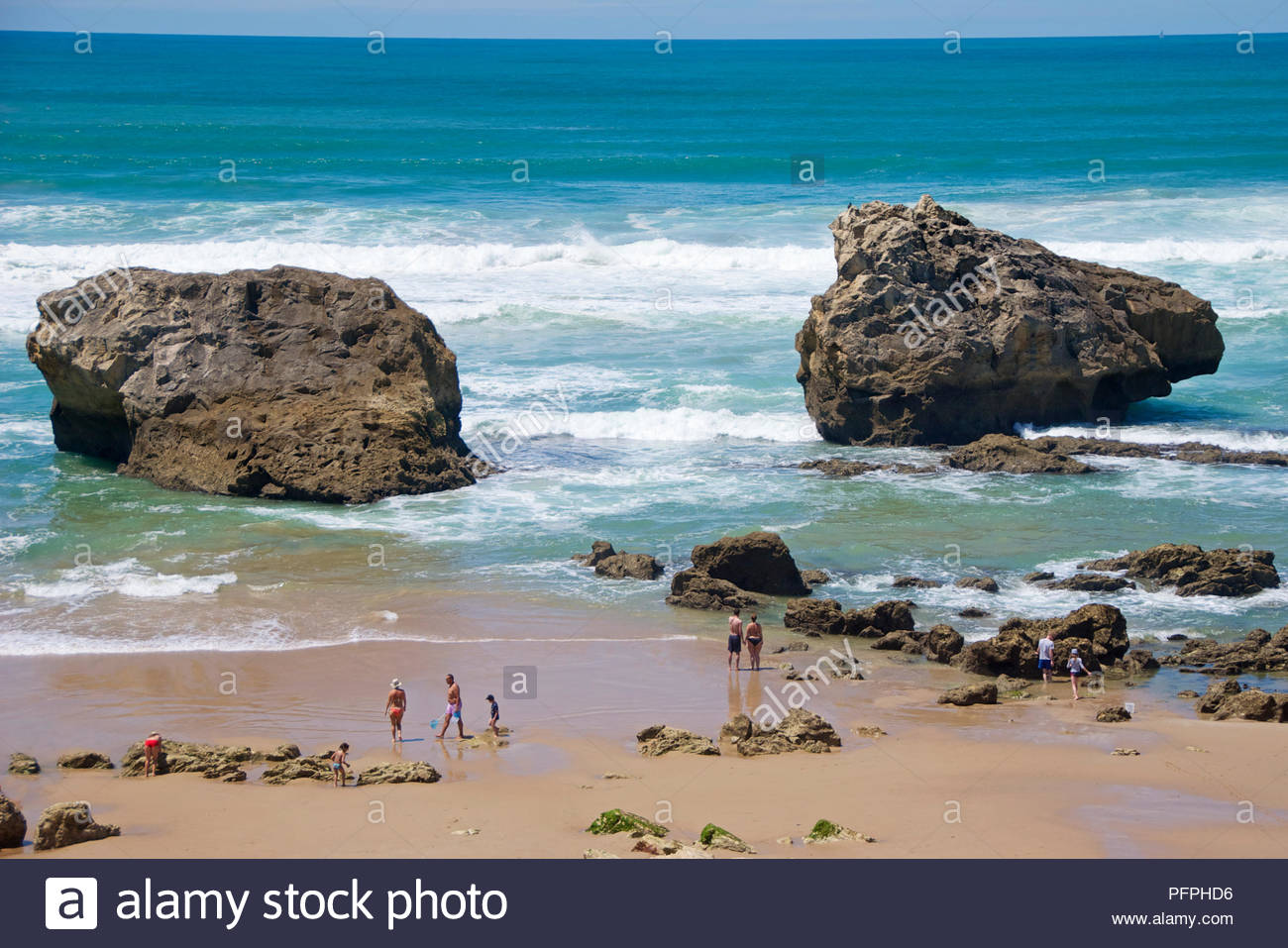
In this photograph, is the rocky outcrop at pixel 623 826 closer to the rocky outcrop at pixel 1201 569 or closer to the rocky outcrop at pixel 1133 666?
the rocky outcrop at pixel 1133 666

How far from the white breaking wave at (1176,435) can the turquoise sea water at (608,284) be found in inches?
5.2

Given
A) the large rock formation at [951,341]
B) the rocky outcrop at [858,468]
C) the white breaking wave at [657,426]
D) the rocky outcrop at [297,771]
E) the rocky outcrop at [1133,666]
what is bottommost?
the rocky outcrop at [1133,666]

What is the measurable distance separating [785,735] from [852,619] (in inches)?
143

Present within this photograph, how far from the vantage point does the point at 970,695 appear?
575 inches

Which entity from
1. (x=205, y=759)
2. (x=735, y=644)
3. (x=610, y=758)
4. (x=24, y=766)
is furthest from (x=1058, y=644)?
(x=24, y=766)

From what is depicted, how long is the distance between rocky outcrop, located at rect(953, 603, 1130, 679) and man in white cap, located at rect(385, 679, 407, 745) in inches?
238

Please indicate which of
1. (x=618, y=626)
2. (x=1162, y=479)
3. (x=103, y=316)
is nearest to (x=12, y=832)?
(x=618, y=626)

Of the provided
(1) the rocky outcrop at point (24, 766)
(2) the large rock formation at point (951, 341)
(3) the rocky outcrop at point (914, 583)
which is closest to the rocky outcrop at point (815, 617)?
(3) the rocky outcrop at point (914, 583)

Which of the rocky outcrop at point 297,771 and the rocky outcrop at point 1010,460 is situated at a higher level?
the rocky outcrop at point 1010,460

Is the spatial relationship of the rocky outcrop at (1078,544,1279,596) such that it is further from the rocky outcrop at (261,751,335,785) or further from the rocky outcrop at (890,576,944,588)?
the rocky outcrop at (261,751,335,785)

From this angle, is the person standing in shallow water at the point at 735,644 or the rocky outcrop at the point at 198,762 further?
the person standing in shallow water at the point at 735,644

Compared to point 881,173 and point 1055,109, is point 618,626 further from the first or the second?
point 1055,109

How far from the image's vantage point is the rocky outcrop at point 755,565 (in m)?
17.9

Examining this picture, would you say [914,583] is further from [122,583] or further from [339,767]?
[122,583]
